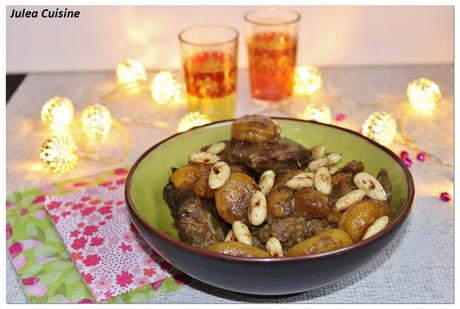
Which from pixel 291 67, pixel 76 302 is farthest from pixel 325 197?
pixel 291 67

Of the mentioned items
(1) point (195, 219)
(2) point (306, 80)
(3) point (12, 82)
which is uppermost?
(1) point (195, 219)

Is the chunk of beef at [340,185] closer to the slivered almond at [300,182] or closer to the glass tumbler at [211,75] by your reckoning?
the slivered almond at [300,182]

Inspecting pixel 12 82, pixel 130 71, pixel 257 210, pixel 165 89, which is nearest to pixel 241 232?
pixel 257 210

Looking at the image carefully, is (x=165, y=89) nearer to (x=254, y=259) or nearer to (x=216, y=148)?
(x=216, y=148)

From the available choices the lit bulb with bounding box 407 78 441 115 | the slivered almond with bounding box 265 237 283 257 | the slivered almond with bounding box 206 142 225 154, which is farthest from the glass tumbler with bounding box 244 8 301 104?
the slivered almond with bounding box 265 237 283 257

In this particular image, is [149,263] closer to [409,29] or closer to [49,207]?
[49,207]

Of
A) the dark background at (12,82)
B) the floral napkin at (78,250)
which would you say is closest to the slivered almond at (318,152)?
the floral napkin at (78,250)
